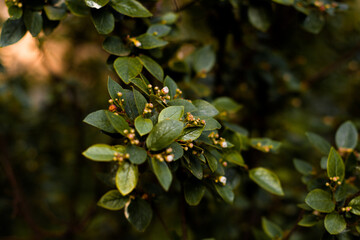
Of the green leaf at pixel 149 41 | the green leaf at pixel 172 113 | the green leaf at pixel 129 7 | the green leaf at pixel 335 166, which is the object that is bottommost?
the green leaf at pixel 335 166

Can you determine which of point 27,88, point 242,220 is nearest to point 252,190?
point 242,220

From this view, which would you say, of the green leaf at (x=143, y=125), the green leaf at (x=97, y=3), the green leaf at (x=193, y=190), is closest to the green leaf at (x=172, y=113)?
the green leaf at (x=143, y=125)

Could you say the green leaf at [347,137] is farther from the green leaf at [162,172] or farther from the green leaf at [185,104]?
the green leaf at [162,172]

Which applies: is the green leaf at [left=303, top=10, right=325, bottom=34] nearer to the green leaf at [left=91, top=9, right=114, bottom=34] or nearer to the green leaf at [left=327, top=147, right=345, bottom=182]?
the green leaf at [left=327, top=147, right=345, bottom=182]

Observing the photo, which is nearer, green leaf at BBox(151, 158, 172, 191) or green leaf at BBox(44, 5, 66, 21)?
green leaf at BBox(151, 158, 172, 191)

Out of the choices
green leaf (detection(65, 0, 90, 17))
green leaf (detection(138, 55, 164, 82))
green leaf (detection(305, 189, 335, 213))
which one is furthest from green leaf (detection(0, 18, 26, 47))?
green leaf (detection(305, 189, 335, 213))

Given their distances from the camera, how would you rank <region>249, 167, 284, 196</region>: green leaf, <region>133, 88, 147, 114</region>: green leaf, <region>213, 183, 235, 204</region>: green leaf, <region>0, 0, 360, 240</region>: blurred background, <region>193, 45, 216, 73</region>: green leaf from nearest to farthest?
<region>133, 88, 147, 114</region>: green leaf
<region>213, 183, 235, 204</region>: green leaf
<region>249, 167, 284, 196</region>: green leaf
<region>193, 45, 216, 73</region>: green leaf
<region>0, 0, 360, 240</region>: blurred background
